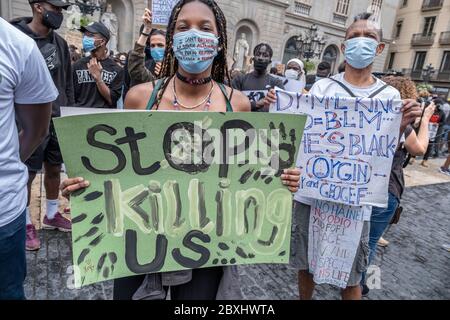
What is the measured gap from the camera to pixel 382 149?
1819 millimetres

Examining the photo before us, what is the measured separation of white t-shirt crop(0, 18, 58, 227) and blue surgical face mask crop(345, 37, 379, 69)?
1.69m

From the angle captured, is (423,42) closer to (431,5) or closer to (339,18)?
(431,5)

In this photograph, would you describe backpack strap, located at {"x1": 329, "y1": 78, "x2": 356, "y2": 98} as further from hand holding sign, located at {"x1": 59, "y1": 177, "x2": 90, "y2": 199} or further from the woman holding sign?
hand holding sign, located at {"x1": 59, "y1": 177, "x2": 90, "y2": 199}

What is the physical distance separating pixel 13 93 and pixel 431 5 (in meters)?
42.1

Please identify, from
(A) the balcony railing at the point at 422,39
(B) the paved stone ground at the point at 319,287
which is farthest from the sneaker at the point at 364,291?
(A) the balcony railing at the point at 422,39

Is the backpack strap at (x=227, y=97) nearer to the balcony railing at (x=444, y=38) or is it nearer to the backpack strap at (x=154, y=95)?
the backpack strap at (x=154, y=95)

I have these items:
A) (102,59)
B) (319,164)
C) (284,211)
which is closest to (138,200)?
(284,211)

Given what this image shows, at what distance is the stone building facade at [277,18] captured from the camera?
1859cm

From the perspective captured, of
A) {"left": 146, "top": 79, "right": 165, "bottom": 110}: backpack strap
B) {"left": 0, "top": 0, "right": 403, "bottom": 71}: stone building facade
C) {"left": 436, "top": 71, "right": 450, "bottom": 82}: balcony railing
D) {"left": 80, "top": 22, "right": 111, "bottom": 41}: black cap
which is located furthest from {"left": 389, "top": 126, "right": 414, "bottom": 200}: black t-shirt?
{"left": 436, "top": 71, "right": 450, "bottom": 82}: balcony railing

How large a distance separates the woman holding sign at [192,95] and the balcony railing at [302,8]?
27004 mm

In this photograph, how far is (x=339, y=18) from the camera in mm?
28188

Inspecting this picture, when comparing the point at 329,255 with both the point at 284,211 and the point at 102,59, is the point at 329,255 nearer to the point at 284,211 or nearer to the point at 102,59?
the point at 284,211

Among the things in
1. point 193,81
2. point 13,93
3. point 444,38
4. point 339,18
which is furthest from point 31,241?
point 444,38
